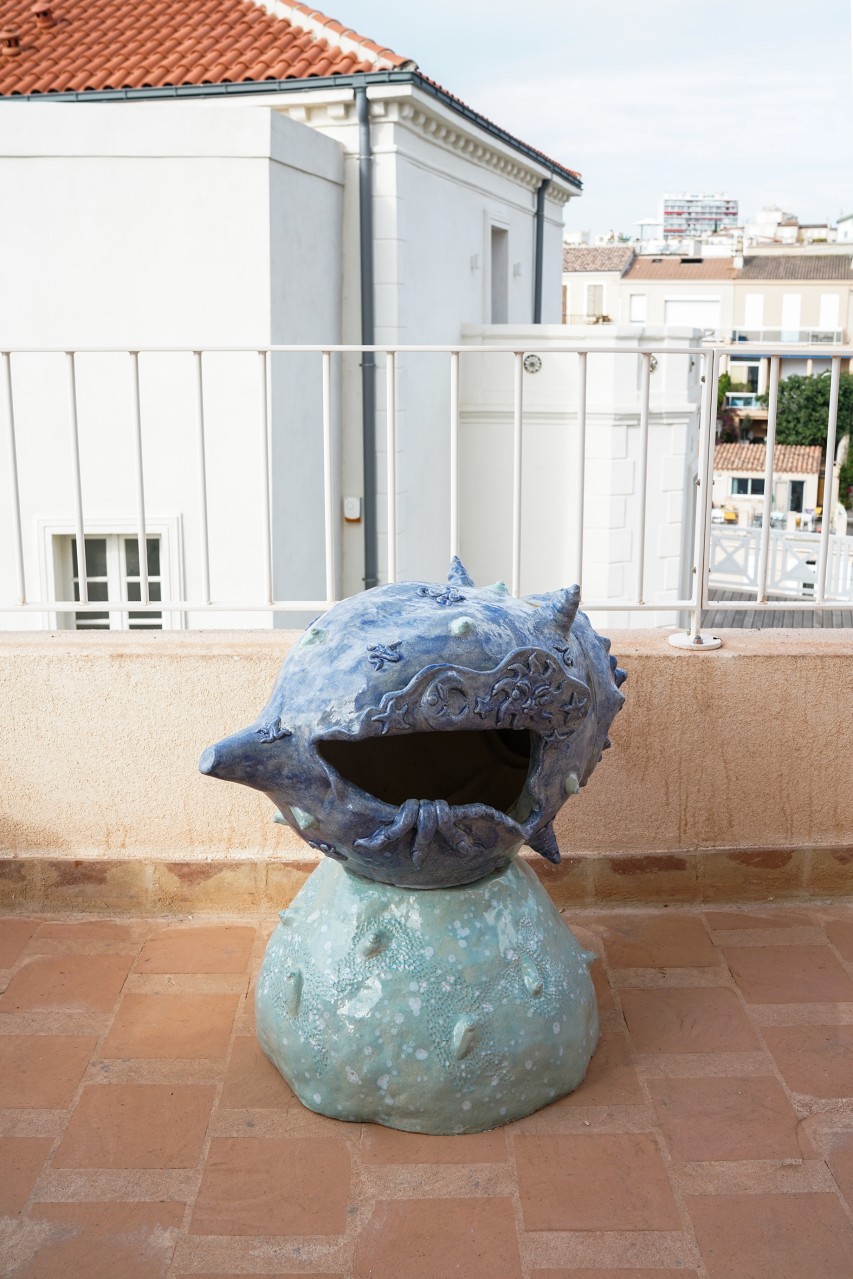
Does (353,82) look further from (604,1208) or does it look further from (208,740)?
(604,1208)

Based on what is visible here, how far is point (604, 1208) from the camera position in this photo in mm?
2525

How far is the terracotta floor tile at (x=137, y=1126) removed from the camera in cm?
269

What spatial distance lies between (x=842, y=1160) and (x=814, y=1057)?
0.43m

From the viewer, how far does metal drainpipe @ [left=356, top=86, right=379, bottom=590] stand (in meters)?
12.4

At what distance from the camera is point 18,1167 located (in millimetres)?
2662

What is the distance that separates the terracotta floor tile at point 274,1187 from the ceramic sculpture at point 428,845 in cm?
13

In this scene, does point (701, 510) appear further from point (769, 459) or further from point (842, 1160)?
point (842, 1160)

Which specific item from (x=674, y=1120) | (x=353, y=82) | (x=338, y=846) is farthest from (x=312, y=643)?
(x=353, y=82)

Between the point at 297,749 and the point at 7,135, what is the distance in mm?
10096

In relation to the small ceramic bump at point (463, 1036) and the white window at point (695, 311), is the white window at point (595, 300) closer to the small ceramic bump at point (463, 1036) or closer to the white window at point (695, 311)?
the white window at point (695, 311)

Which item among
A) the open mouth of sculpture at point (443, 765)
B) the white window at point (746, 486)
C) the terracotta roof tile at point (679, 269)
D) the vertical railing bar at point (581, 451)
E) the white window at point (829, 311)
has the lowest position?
the white window at point (746, 486)

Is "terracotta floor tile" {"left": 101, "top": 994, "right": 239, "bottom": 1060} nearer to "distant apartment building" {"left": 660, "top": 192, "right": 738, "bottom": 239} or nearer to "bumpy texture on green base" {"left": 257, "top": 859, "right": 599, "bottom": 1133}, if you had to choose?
"bumpy texture on green base" {"left": 257, "top": 859, "right": 599, "bottom": 1133}

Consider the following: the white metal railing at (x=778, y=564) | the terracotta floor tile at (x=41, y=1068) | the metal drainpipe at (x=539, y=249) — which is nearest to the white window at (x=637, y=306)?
the white metal railing at (x=778, y=564)

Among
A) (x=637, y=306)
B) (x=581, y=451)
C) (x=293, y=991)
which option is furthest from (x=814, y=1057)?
(x=637, y=306)
